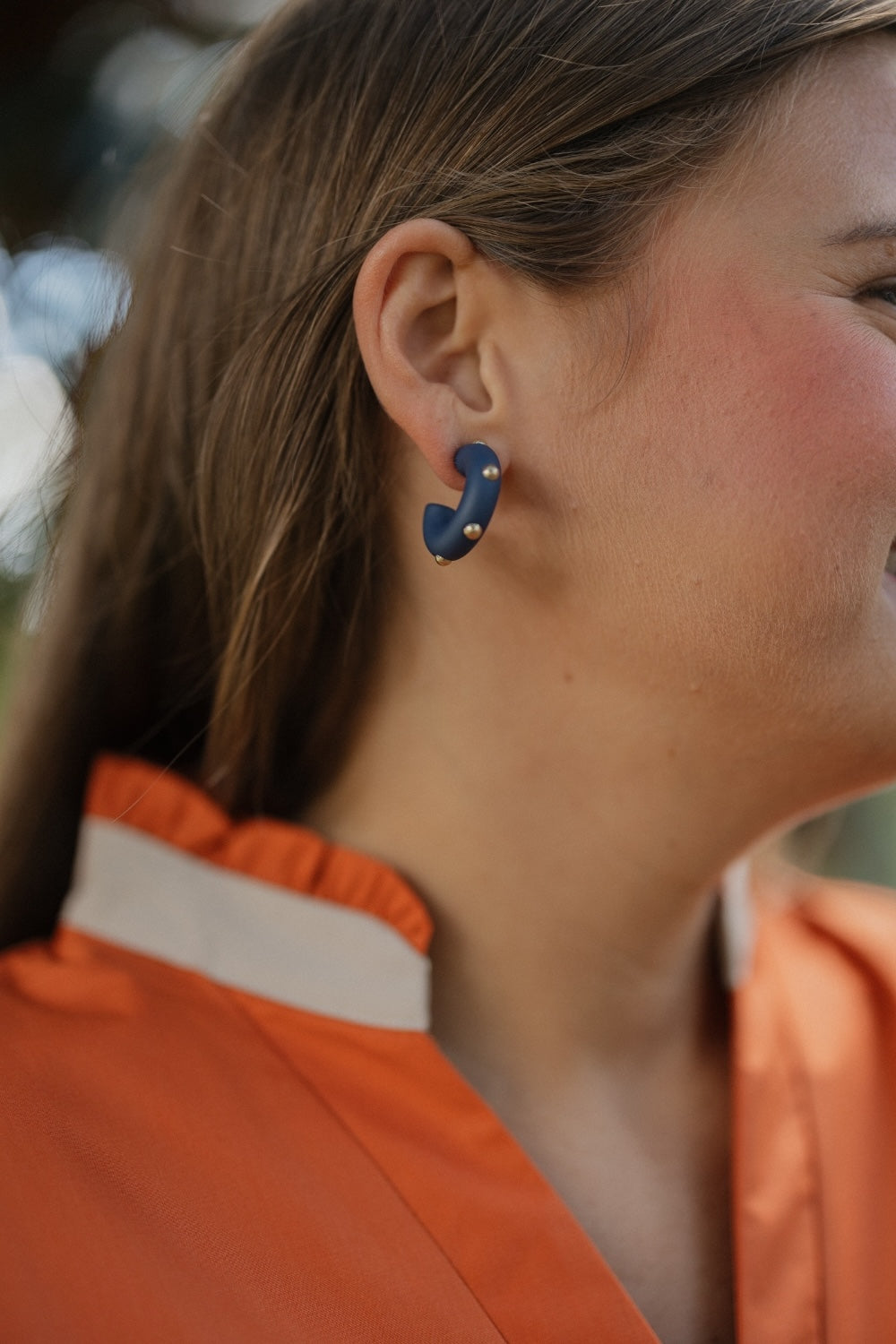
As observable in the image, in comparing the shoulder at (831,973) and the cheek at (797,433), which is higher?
the cheek at (797,433)

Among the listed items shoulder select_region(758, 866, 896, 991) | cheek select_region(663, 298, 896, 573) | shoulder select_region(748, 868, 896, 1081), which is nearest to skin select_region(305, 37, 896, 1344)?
cheek select_region(663, 298, 896, 573)

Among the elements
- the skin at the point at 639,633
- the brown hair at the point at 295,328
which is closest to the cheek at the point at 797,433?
the skin at the point at 639,633

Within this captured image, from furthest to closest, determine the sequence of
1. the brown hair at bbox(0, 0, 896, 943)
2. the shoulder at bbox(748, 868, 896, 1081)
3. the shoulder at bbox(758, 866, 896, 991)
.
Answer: the shoulder at bbox(758, 866, 896, 991), the shoulder at bbox(748, 868, 896, 1081), the brown hair at bbox(0, 0, 896, 943)

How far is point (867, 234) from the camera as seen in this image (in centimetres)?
117

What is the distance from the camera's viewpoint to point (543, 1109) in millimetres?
1353

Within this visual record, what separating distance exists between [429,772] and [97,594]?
50 centimetres

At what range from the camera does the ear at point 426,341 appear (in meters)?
1.24

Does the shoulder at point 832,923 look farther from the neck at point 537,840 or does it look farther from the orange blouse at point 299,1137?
the neck at point 537,840

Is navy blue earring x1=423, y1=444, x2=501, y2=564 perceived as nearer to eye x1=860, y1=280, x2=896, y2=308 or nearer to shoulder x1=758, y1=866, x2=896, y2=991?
eye x1=860, y1=280, x2=896, y2=308

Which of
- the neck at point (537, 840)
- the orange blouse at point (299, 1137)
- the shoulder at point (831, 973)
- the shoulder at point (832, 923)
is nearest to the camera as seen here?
the orange blouse at point (299, 1137)

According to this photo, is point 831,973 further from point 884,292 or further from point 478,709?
point 884,292

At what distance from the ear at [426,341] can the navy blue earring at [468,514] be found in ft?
0.17

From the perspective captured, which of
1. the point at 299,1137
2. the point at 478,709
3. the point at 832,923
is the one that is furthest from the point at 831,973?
the point at 299,1137

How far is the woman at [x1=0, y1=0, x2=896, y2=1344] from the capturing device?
1154 millimetres
